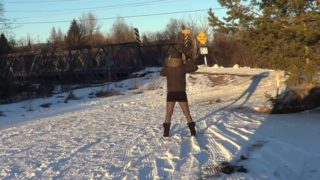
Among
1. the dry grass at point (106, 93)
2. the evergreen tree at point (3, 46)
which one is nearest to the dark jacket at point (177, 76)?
the dry grass at point (106, 93)

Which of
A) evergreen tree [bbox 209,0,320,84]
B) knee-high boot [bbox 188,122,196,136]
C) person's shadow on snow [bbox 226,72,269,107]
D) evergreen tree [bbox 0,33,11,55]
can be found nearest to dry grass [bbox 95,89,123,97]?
person's shadow on snow [bbox 226,72,269,107]

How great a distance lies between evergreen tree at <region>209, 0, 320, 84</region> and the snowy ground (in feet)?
4.88

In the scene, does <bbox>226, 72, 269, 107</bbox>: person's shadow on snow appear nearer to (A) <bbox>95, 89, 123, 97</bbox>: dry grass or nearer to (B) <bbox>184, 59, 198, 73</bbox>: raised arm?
(A) <bbox>95, 89, 123, 97</bbox>: dry grass

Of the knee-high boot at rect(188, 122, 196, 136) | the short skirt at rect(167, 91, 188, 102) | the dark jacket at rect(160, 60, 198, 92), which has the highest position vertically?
the dark jacket at rect(160, 60, 198, 92)

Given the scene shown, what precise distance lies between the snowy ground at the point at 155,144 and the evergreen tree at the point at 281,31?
1.49 meters

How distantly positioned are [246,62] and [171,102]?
34.4m

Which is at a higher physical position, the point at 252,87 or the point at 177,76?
the point at 177,76

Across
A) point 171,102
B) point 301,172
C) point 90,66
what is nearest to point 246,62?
point 90,66

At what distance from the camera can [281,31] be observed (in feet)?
49.3

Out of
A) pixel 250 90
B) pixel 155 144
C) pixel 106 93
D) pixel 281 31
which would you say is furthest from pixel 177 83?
pixel 106 93

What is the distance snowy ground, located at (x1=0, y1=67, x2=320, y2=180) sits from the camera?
29.9 ft

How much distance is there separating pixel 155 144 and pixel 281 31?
18.1 ft

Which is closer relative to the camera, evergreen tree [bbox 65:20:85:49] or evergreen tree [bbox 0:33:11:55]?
evergreen tree [bbox 0:33:11:55]

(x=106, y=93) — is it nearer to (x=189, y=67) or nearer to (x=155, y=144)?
(x=189, y=67)
